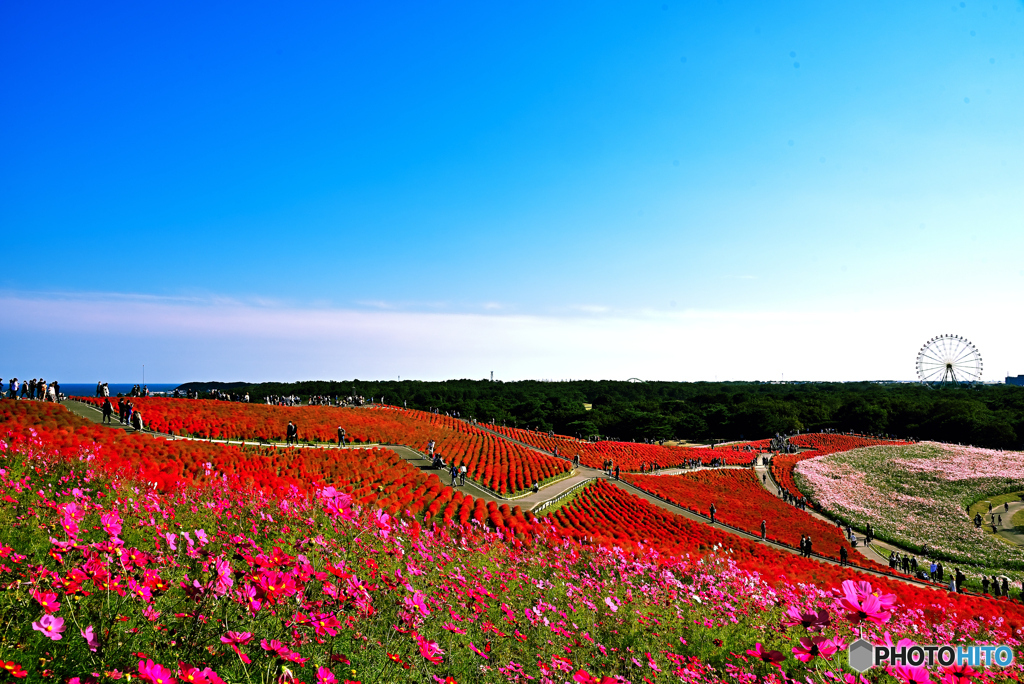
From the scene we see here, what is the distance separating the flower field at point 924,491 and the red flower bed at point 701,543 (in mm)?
13814

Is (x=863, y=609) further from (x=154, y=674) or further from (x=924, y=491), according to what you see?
(x=924, y=491)

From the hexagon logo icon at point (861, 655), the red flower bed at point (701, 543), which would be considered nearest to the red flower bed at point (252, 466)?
the red flower bed at point (701, 543)

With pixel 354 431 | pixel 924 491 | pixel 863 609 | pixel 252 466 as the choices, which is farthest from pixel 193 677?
pixel 924 491

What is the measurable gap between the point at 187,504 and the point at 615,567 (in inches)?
280

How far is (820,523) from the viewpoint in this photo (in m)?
28.1

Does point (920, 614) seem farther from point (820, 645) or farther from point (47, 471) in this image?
point (47, 471)

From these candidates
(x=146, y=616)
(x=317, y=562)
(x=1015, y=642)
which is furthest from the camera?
(x=1015, y=642)

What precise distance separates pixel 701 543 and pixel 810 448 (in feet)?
145

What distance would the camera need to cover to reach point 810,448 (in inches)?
2077

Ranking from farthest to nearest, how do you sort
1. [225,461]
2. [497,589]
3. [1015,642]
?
[225,461], [1015,642], [497,589]

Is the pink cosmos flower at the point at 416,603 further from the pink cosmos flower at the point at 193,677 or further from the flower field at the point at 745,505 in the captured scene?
the flower field at the point at 745,505

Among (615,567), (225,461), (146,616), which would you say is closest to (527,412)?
(225,461)

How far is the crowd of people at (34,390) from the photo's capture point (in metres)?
25.4

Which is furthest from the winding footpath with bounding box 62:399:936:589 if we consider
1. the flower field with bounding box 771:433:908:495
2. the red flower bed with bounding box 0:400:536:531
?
the flower field with bounding box 771:433:908:495
